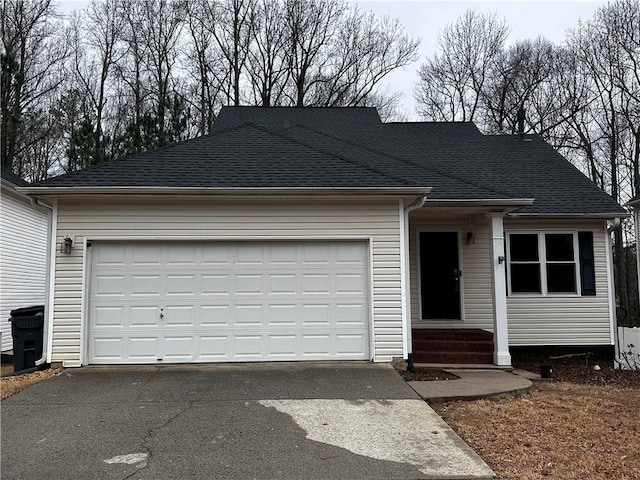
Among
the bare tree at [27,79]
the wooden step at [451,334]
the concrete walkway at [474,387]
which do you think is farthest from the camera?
the bare tree at [27,79]

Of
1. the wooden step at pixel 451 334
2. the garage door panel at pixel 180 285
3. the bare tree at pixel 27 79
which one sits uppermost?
the bare tree at pixel 27 79

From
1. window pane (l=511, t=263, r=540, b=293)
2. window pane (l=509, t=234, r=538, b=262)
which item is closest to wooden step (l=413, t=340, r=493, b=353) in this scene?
window pane (l=511, t=263, r=540, b=293)

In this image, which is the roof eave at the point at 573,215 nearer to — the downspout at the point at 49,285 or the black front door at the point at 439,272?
the black front door at the point at 439,272

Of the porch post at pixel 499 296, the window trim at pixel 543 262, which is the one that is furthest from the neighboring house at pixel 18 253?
the window trim at pixel 543 262

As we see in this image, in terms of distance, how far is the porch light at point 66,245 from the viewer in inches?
310

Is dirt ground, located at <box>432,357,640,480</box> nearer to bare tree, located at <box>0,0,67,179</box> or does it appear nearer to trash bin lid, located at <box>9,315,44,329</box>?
trash bin lid, located at <box>9,315,44,329</box>

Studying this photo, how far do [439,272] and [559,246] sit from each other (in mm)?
2637

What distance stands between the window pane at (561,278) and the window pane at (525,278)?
247 mm

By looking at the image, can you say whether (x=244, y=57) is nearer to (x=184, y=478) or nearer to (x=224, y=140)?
(x=224, y=140)

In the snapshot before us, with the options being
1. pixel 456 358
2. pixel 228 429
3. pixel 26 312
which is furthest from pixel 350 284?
pixel 26 312

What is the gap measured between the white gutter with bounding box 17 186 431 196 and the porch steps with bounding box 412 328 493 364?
2858 millimetres

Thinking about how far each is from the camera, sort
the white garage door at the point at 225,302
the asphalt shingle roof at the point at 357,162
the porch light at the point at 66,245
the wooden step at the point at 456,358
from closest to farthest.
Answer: the porch light at the point at 66,245, the white garage door at the point at 225,302, the asphalt shingle roof at the point at 357,162, the wooden step at the point at 456,358

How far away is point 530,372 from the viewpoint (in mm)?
8883

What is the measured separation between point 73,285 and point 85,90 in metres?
17.8
